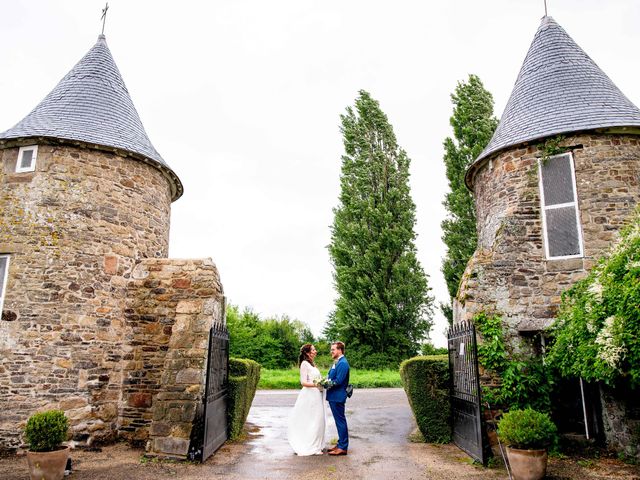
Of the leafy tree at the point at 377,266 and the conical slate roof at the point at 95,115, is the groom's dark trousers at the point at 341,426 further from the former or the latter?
the leafy tree at the point at 377,266

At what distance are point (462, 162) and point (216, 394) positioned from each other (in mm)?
19690

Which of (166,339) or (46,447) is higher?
(166,339)

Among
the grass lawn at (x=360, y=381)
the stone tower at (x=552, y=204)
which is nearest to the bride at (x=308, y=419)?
the stone tower at (x=552, y=204)

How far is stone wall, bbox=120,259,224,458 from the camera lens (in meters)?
8.05

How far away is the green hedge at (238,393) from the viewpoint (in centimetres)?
951

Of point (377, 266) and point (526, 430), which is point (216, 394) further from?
point (377, 266)

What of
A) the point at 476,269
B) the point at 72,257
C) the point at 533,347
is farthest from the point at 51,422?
the point at 533,347

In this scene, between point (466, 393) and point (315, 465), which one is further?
point (466, 393)

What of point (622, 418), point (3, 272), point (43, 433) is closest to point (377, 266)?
point (622, 418)

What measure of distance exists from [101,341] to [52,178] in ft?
10.9

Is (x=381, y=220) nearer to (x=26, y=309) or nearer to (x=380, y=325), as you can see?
(x=380, y=325)

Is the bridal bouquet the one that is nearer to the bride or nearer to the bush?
the bride

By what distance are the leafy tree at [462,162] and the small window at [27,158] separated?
60.8 feet

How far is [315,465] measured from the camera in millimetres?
7656
